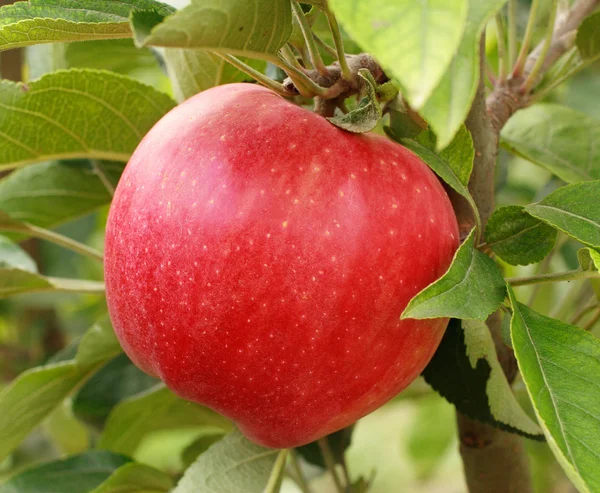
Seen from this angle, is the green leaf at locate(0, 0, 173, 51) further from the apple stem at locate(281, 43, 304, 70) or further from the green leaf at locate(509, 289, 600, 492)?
the green leaf at locate(509, 289, 600, 492)

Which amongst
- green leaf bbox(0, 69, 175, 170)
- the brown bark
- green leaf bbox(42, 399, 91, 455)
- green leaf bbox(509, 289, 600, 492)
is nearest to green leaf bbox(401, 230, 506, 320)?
green leaf bbox(509, 289, 600, 492)

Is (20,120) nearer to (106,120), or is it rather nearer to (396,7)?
(106,120)

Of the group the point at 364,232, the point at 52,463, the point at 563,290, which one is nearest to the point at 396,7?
the point at 364,232

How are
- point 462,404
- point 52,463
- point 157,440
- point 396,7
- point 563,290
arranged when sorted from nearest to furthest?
point 396,7 → point 462,404 → point 52,463 → point 563,290 → point 157,440

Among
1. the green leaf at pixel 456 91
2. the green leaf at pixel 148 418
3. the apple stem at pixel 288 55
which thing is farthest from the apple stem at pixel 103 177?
the green leaf at pixel 456 91

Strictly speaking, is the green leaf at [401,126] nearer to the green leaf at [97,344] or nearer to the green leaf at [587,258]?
the green leaf at [587,258]

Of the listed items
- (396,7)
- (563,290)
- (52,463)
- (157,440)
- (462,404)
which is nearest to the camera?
(396,7)
